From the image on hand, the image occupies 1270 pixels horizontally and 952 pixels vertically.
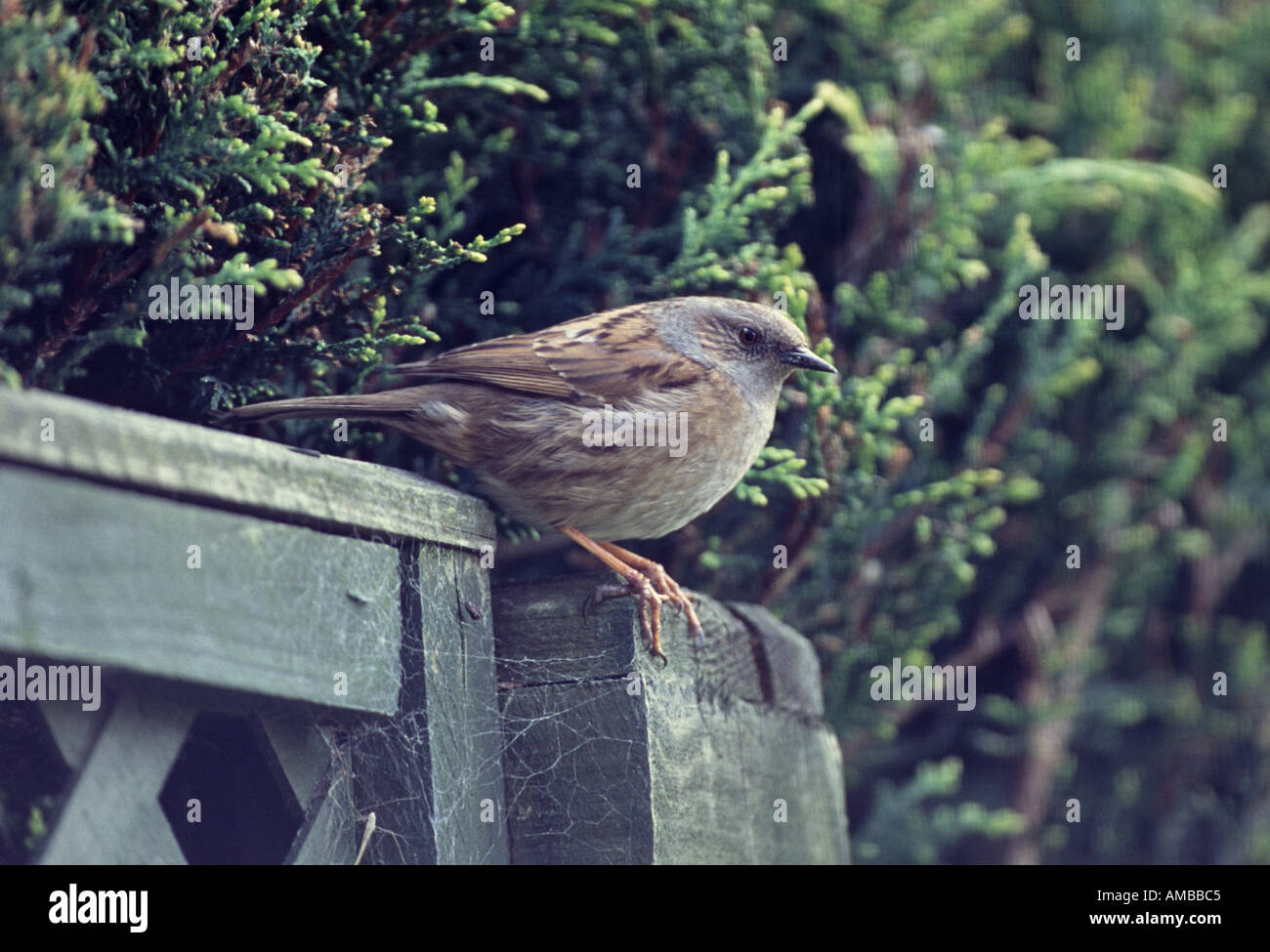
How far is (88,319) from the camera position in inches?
92.4

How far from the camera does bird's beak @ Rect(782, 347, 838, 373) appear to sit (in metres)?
3.17

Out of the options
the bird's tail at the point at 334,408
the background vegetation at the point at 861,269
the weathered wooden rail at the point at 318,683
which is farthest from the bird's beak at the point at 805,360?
the bird's tail at the point at 334,408

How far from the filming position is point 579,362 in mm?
2990

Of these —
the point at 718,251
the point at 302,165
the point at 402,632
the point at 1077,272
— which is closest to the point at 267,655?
the point at 402,632

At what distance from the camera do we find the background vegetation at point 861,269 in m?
2.24

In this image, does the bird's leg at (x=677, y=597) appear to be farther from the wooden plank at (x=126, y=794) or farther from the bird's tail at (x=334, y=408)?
A: the wooden plank at (x=126, y=794)

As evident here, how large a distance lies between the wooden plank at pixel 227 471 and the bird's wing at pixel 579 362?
1.71ft

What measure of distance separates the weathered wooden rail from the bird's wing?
20.9 inches

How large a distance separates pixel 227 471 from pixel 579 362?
1.23 metres

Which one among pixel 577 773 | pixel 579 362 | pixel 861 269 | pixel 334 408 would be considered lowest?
pixel 577 773

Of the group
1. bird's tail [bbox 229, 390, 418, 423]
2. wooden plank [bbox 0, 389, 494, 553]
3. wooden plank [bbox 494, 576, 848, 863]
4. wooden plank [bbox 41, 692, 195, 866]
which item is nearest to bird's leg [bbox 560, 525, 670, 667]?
wooden plank [bbox 494, 576, 848, 863]

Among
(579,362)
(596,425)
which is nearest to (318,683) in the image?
(596,425)

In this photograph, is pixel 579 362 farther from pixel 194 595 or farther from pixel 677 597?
pixel 194 595

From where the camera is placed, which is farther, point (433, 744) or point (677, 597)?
point (677, 597)
